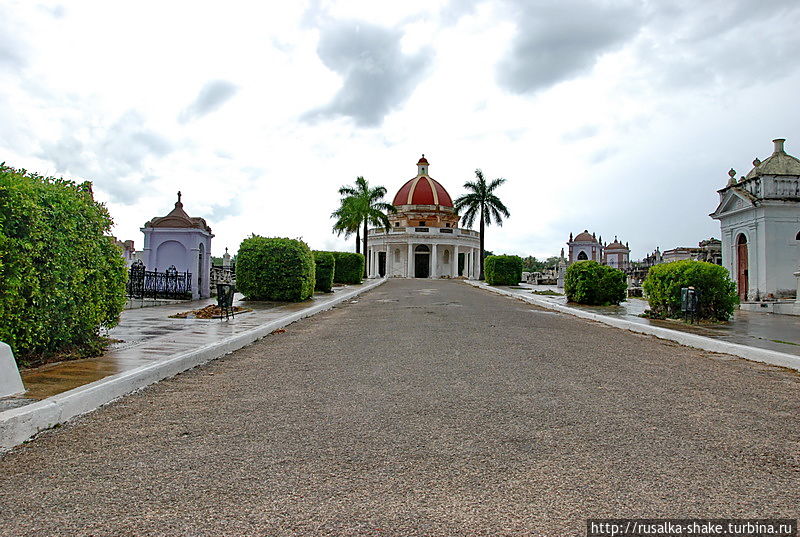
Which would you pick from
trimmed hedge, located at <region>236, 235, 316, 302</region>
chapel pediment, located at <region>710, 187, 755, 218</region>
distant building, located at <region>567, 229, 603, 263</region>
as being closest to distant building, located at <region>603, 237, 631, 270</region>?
distant building, located at <region>567, 229, 603, 263</region>

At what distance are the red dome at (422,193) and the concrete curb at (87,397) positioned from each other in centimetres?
6873

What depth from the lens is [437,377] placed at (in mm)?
6039

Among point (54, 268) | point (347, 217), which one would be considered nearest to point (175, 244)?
point (54, 268)

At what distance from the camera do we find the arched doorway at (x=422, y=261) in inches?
2773

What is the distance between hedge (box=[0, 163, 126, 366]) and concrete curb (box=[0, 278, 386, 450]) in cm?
107

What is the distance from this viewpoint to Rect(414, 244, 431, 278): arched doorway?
70438mm

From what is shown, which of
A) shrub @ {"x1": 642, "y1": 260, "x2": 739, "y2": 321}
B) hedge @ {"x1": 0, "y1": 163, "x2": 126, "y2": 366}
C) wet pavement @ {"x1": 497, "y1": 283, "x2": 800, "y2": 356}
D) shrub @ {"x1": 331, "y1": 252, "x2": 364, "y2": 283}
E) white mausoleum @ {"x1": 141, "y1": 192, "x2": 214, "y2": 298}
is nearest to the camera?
hedge @ {"x1": 0, "y1": 163, "x2": 126, "y2": 366}

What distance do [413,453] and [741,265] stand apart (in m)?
21.1

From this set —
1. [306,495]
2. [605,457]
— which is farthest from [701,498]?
[306,495]

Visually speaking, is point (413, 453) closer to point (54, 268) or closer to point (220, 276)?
point (54, 268)

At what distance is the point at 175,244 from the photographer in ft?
67.6

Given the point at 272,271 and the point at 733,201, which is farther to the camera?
the point at 733,201

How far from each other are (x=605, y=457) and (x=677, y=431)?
94 cm

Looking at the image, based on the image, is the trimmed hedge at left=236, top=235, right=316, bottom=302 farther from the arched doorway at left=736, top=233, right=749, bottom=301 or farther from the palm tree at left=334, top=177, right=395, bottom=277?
the palm tree at left=334, top=177, right=395, bottom=277
